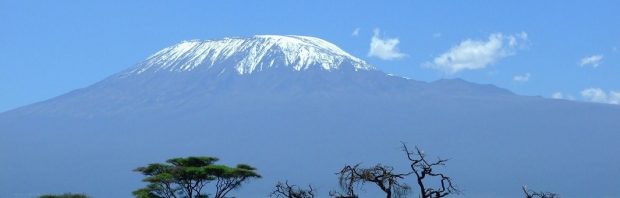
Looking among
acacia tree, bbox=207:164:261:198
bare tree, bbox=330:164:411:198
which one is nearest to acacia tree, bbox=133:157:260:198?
acacia tree, bbox=207:164:261:198

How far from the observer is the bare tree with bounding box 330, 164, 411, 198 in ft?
47.0

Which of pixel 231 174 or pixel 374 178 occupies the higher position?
pixel 231 174

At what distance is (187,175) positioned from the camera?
3219 centimetres

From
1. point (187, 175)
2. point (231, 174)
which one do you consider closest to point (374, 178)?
point (231, 174)

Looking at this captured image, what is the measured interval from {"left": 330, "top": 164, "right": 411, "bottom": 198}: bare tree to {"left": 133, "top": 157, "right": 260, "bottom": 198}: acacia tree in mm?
17146

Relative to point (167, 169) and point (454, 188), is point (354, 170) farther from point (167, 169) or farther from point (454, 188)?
point (167, 169)

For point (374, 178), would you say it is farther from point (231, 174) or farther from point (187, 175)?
point (187, 175)

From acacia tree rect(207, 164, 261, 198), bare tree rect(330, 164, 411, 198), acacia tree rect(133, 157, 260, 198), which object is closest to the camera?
bare tree rect(330, 164, 411, 198)

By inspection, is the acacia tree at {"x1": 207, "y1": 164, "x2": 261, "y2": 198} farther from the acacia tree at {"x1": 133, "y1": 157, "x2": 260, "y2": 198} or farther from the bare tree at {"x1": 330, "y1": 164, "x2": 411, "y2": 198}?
the bare tree at {"x1": 330, "y1": 164, "x2": 411, "y2": 198}

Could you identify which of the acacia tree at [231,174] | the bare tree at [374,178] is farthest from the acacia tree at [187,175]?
the bare tree at [374,178]

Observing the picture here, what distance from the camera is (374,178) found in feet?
47.2

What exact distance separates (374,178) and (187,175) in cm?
1827

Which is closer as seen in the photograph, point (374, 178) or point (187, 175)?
point (374, 178)

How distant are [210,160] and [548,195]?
19.3 meters
